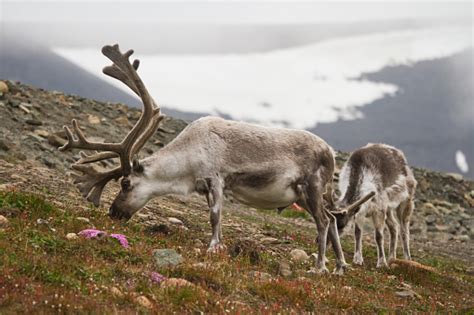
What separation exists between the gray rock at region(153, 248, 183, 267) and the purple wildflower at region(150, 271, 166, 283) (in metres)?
0.61

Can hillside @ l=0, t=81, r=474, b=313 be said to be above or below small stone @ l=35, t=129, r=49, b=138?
below

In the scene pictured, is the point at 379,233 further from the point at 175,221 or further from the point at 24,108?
the point at 24,108

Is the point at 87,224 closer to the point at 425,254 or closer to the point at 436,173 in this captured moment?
the point at 425,254

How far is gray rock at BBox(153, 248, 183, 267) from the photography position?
322 inches

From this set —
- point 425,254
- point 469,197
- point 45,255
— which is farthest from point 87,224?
point 469,197

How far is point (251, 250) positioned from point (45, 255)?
3.69 m

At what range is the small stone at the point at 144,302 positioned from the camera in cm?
643

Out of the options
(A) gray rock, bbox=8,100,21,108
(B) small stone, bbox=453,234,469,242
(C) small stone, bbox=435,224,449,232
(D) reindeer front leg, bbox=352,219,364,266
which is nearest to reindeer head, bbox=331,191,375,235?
(D) reindeer front leg, bbox=352,219,364,266

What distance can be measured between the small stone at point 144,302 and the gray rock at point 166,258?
60.2 inches

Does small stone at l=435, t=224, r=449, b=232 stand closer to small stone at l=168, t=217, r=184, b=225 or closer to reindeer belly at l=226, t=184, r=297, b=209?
small stone at l=168, t=217, r=184, b=225

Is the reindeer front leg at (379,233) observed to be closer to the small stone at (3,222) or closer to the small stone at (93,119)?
the small stone at (3,222)

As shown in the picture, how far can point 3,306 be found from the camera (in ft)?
19.2

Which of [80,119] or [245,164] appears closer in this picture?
[245,164]

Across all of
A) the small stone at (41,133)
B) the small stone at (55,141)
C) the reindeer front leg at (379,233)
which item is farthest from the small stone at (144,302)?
the small stone at (41,133)
